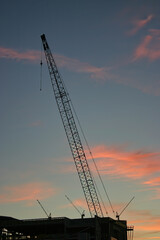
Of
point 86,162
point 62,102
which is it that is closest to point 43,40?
point 62,102

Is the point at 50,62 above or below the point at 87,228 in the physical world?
above

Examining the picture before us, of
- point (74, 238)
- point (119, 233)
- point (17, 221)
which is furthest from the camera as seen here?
point (119, 233)

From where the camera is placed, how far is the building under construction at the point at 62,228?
15800 centimetres

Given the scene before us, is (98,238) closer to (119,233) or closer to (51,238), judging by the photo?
→ (51,238)

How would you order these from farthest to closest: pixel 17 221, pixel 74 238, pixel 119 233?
→ pixel 119 233, pixel 17 221, pixel 74 238

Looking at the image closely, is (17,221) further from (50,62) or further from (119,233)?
(50,62)

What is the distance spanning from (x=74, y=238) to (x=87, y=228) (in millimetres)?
13824

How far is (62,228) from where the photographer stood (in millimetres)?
167125

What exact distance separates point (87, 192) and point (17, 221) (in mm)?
37644

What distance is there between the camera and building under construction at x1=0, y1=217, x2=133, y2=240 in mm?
158000

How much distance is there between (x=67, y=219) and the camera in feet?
542

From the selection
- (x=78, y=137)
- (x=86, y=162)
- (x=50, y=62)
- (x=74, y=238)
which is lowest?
(x=74, y=238)

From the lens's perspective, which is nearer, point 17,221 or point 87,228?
point 87,228

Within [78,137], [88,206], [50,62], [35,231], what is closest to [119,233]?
→ [88,206]
